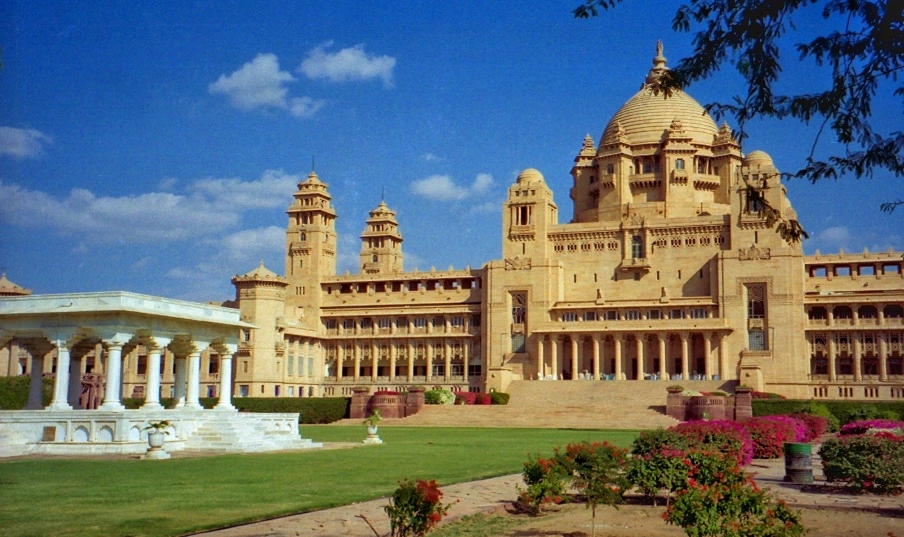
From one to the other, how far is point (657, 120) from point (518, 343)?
25.9m

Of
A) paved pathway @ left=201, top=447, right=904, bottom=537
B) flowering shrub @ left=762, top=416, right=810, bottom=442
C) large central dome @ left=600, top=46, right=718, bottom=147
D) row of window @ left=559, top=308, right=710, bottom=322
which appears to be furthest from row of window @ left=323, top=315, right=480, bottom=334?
paved pathway @ left=201, top=447, right=904, bottom=537

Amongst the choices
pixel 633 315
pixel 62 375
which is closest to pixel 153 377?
pixel 62 375

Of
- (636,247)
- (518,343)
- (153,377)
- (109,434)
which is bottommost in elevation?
(109,434)

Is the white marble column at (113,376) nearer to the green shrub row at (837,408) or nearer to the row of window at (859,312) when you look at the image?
the green shrub row at (837,408)

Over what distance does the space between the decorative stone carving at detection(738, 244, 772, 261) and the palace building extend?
0.51ft

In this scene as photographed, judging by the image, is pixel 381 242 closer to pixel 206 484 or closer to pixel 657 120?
pixel 657 120

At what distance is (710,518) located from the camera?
38.7 feet

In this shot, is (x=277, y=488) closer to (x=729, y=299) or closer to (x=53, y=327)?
(x=53, y=327)

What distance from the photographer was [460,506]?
17.2 meters

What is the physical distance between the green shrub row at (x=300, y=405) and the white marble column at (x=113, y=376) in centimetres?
2313

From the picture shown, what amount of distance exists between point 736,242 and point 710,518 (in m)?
67.7

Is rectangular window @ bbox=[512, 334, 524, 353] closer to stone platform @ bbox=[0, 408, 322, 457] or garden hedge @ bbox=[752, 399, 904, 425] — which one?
garden hedge @ bbox=[752, 399, 904, 425]

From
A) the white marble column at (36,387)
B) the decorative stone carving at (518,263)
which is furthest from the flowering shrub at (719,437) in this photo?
the decorative stone carving at (518,263)

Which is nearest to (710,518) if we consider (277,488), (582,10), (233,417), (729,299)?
(582,10)
